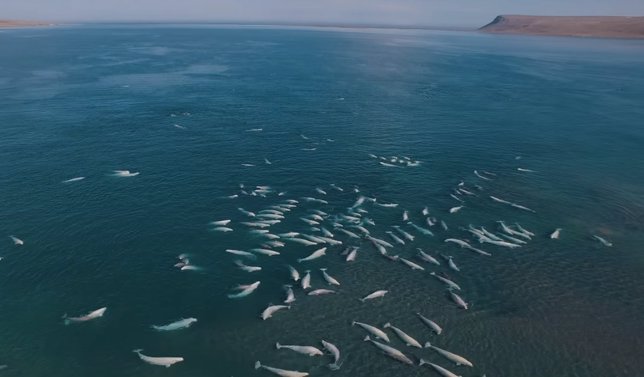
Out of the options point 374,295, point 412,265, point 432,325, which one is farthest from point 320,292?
point 412,265

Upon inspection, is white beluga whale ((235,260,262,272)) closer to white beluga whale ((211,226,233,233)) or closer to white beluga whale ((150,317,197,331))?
white beluga whale ((211,226,233,233))

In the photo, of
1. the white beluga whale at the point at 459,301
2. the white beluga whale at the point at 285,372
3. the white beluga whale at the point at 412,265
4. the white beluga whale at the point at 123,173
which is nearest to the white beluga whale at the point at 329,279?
the white beluga whale at the point at 412,265

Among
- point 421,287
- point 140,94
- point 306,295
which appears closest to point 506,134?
point 421,287

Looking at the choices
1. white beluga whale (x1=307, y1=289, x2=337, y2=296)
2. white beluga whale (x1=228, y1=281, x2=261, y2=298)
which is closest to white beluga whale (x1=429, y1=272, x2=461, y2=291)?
white beluga whale (x1=307, y1=289, x2=337, y2=296)

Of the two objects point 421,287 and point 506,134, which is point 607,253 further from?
point 506,134

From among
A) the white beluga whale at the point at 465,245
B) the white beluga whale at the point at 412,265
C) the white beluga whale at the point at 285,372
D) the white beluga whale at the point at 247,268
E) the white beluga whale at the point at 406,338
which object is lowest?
the white beluga whale at the point at 285,372

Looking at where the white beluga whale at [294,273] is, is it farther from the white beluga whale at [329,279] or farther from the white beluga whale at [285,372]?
the white beluga whale at [285,372]
